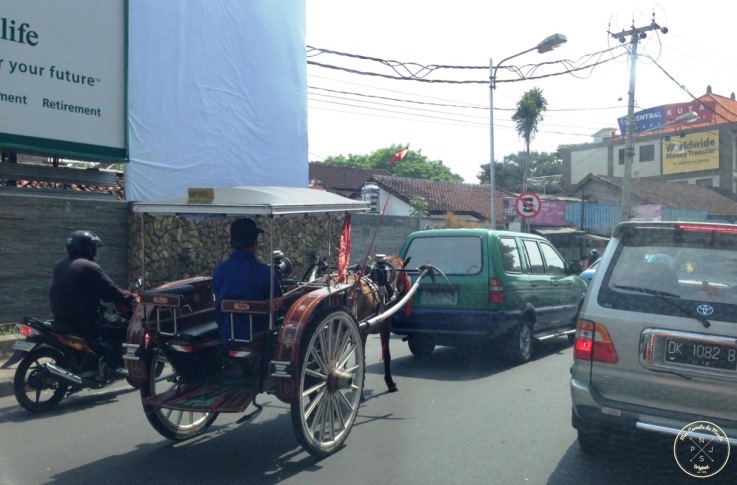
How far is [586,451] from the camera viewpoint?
Result: 535 cm

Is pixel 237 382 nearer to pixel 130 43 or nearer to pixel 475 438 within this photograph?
pixel 475 438

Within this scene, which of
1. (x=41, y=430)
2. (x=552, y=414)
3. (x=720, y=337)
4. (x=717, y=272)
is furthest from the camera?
(x=552, y=414)

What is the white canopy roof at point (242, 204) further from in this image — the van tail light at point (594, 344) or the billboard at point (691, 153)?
the billboard at point (691, 153)

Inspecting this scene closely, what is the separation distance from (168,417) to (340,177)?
125 feet

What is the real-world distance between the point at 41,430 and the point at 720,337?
216 inches

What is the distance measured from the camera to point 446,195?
39250 millimetres

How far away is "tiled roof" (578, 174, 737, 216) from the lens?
3944cm

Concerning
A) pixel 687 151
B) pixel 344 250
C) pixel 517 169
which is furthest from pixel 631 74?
pixel 517 169

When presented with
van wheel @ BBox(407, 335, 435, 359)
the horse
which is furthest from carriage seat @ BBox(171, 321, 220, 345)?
van wheel @ BBox(407, 335, 435, 359)

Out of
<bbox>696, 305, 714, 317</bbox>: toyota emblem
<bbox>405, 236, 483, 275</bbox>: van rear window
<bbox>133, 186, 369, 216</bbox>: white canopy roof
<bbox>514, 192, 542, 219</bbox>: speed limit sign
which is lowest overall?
<bbox>696, 305, 714, 317</bbox>: toyota emblem

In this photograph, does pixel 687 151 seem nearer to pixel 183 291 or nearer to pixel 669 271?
pixel 669 271

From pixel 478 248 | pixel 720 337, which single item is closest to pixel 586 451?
pixel 720 337

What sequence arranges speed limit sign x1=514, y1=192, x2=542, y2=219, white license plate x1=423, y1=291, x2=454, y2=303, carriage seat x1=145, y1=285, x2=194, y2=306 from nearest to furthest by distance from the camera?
carriage seat x1=145, y1=285, x2=194, y2=306, white license plate x1=423, y1=291, x2=454, y2=303, speed limit sign x1=514, y1=192, x2=542, y2=219

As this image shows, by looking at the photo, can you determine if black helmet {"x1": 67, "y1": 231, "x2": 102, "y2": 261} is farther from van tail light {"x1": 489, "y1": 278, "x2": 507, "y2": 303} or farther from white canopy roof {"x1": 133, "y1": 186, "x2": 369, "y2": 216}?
van tail light {"x1": 489, "y1": 278, "x2": 507, "y2": 303}
